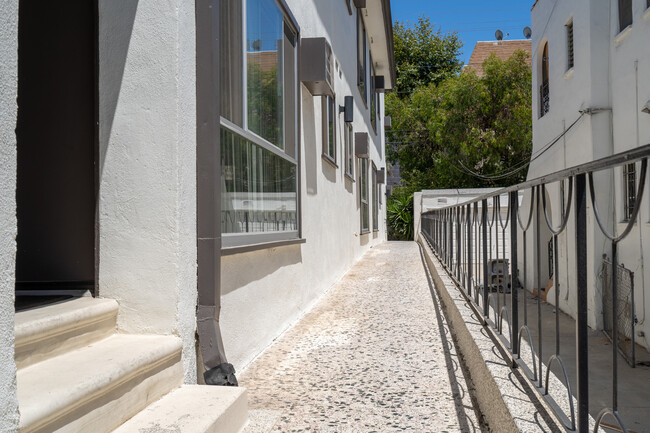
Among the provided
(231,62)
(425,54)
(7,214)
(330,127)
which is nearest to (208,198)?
(231,62)

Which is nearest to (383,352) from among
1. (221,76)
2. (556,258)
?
(556,258)

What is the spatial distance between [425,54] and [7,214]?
Answer: 33.2 meters

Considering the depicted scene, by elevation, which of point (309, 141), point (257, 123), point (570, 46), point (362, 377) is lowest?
point (362, 377)

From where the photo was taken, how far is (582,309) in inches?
65.9

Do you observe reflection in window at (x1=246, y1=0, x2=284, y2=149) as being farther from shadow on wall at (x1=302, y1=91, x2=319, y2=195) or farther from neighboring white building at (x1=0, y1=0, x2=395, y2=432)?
shadow on wall at (x1=302, y1=91, x2=319, y2=195)

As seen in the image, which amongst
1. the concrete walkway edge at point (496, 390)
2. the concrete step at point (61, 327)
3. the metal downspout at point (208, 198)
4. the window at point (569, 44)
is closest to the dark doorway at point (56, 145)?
the concrete step at point (61, 327)

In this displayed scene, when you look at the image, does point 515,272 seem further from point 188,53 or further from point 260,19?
point 260,19

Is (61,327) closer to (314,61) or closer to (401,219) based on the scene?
(314,61)

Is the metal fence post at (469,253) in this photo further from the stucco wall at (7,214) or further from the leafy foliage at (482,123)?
the leafy foliage at (482,123)

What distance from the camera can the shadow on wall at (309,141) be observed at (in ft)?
15.3

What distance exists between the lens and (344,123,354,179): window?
8309 mm

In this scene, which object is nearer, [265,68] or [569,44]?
[265,68]

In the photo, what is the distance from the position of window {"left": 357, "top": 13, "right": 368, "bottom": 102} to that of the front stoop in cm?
871

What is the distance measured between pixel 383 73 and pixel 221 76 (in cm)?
1410
